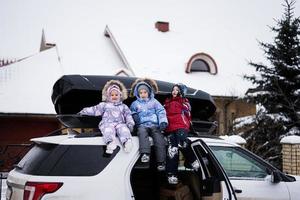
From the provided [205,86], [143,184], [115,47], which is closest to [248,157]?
[143,184]

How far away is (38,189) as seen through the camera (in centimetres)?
450

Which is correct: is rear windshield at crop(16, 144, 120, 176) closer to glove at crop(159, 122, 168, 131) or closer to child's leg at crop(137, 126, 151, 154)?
child's leg at crop(137, 126, 151, 154)

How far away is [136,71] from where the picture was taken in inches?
860

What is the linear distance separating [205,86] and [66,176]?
17.8m

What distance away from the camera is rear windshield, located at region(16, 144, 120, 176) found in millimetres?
4668

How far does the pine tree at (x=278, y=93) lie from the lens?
46.6 feet

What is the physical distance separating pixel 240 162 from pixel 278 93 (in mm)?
8455

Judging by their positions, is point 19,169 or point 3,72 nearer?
point 19,169

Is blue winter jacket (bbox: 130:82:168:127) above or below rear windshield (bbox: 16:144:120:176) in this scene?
above

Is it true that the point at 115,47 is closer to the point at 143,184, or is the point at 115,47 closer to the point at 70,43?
the point at 70,43

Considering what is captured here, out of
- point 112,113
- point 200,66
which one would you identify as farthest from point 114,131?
point 200,66

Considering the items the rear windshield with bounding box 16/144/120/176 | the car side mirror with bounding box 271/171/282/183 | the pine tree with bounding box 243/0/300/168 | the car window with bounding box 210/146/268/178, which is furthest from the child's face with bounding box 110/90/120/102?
the pine tree with bounding box 243/0/300/168

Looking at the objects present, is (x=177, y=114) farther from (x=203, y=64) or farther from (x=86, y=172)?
(x=203, y=64)

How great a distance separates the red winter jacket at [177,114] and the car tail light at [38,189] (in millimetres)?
1694
